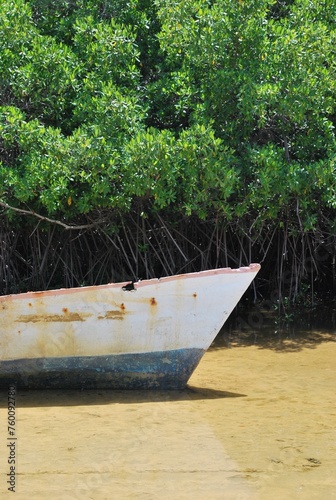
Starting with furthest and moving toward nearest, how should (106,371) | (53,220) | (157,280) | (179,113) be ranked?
1. (179,113)
2. (53,220)
3. (106,371)
4. (157,280)

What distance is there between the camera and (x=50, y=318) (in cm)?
557

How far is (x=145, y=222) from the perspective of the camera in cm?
771

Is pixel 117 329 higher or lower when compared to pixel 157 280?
lower

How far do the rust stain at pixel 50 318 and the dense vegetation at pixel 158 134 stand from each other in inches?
53.3

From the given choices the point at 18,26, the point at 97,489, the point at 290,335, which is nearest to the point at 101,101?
the point at 18,26

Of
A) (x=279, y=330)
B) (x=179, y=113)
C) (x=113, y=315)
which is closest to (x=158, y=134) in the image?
(x=179, y=113)

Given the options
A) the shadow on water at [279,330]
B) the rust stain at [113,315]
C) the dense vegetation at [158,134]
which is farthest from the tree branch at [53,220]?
the rust stain at [113,315]

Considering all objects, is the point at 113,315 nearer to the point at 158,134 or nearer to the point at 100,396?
the point at 100,396

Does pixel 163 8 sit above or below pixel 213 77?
above

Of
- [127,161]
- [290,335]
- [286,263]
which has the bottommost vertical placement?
[290,335]

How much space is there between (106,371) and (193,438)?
1.01m

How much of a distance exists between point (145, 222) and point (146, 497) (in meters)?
3.85

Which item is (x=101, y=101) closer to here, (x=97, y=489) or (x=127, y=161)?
(x=127, y=161)

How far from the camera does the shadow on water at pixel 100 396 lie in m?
5.54
